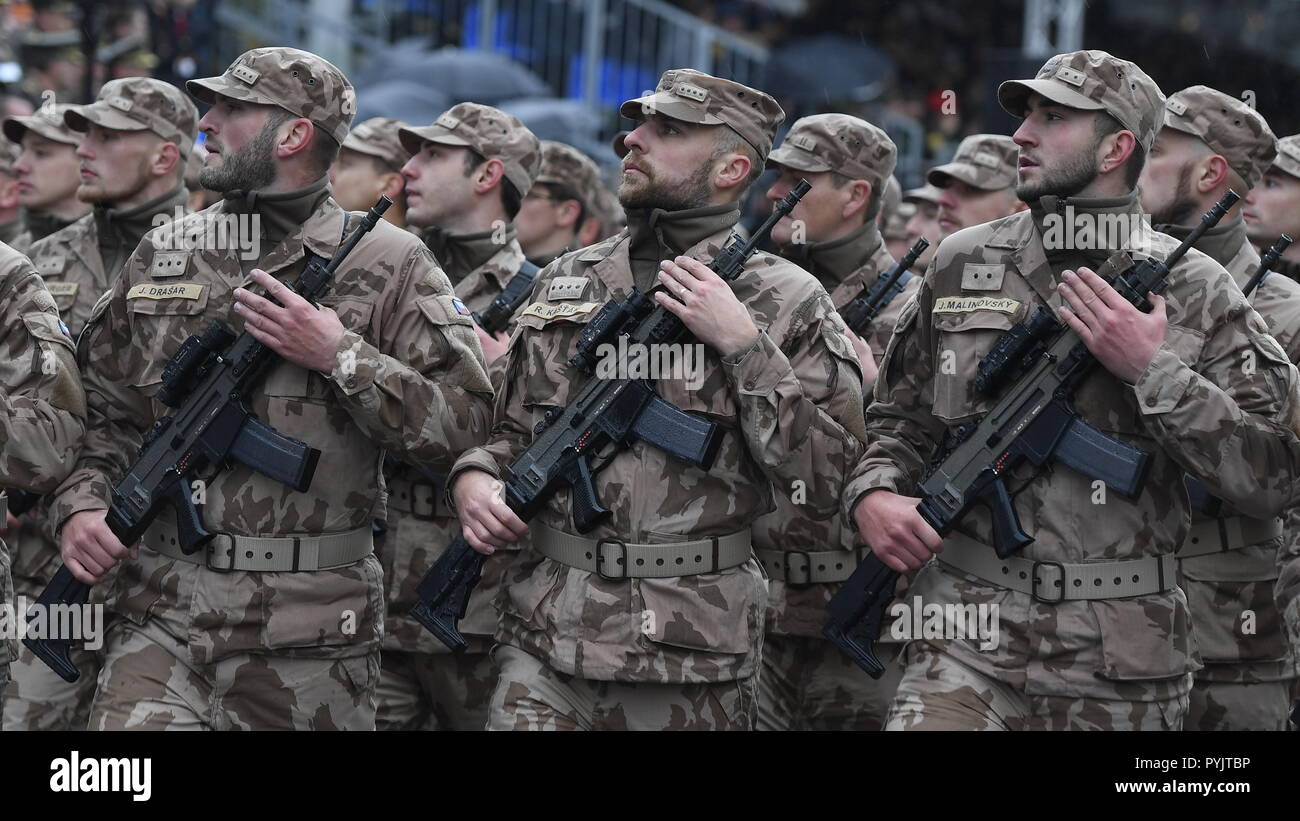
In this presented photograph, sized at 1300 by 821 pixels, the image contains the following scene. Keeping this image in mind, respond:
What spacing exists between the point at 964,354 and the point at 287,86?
213 centimetres

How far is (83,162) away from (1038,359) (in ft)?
13.2

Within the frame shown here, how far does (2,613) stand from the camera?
199 inches

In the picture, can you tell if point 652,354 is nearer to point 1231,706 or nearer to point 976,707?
point 976,707

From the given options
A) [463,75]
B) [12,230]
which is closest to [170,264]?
[12,230]

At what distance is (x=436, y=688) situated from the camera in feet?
21.4

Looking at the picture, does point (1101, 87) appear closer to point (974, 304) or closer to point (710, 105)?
point (974, 304)

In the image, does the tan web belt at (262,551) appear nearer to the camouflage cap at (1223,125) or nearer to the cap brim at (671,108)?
the cap brim at (671,108)

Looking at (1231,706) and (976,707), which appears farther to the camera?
(1231,706)

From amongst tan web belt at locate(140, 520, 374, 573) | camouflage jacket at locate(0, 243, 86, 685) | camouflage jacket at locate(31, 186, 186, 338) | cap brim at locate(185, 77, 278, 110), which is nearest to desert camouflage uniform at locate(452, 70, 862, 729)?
tan web belt at locate(140, 520, 374, 573)

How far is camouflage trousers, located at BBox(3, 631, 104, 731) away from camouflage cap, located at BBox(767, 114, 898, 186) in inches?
125

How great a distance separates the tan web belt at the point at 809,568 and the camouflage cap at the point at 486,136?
208 cm
